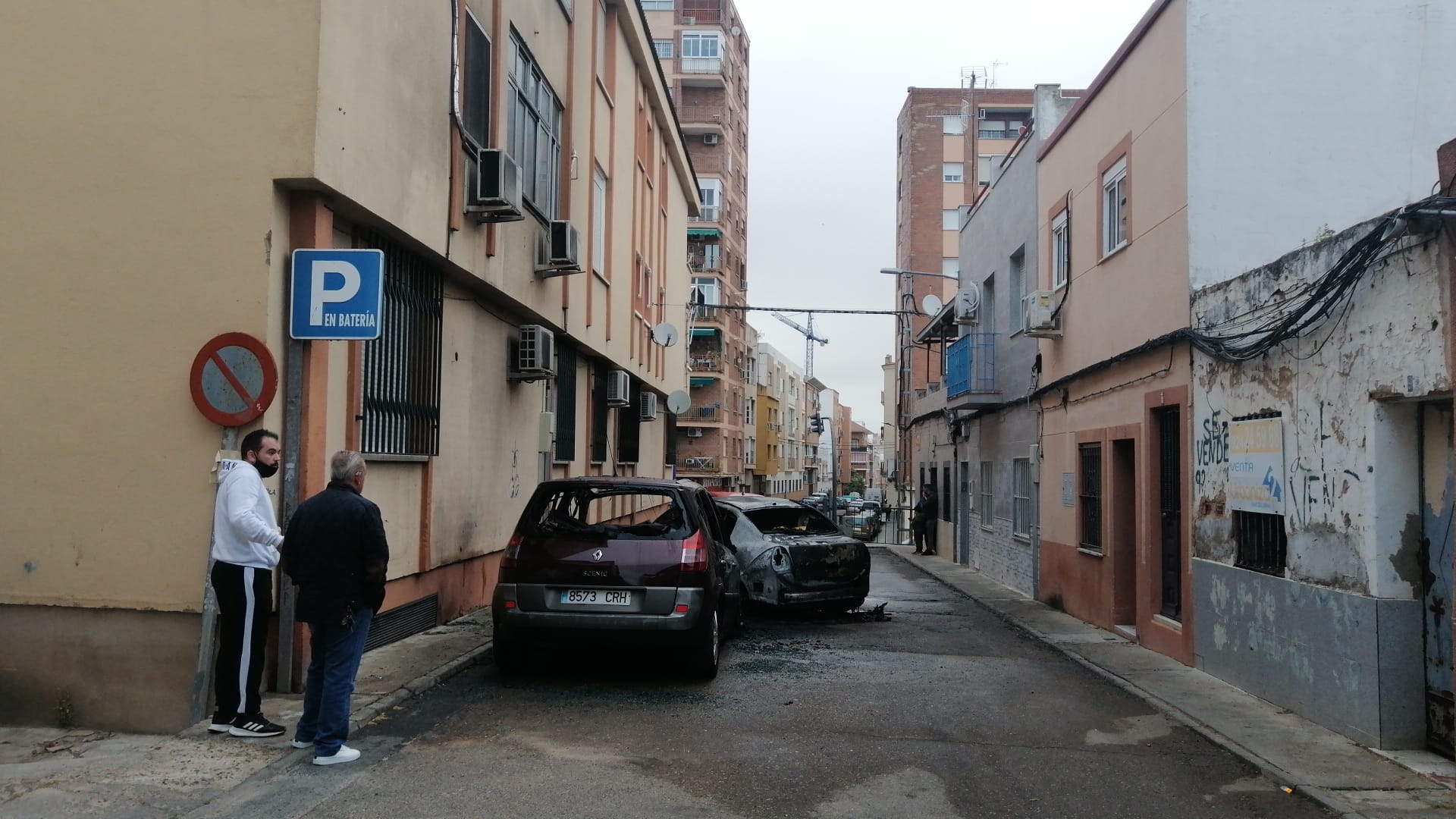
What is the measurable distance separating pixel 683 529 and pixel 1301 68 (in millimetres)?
7371

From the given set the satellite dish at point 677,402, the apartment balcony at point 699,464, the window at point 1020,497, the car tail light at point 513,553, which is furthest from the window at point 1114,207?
the apartment balcony at point 699,464

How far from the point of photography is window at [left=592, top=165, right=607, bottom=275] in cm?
1697

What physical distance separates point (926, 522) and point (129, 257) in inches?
885

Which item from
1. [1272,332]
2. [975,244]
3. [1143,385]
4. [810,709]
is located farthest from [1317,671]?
[975,244]

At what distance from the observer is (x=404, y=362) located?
31.5ft

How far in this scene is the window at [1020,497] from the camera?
684 inches

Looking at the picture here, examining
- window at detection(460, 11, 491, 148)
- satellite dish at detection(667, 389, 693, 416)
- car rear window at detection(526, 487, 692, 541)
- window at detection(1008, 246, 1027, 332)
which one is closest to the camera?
car rear window at detection(526, 487, 692, 541)

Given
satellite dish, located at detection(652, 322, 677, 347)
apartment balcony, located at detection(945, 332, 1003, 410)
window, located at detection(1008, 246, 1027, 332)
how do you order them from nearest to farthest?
window, located at detection(1008, 246, 1027, 332) → apartment balcony, located at detection(945, 332, 1003, 410) → satellite dish, located at detection(652, 322, 677, 347)

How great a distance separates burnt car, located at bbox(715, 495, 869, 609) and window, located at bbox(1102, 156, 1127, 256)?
184 inches

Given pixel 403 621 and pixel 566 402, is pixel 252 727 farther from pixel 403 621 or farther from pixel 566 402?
pixel 566 402

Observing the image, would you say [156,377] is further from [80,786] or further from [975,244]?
[975,244]

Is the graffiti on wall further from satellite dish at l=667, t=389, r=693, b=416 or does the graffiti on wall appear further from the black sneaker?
satellite dish at l=667, t=389, r=693, b=416

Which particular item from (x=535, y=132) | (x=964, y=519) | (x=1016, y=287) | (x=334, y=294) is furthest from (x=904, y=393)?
(x=334, y=294)

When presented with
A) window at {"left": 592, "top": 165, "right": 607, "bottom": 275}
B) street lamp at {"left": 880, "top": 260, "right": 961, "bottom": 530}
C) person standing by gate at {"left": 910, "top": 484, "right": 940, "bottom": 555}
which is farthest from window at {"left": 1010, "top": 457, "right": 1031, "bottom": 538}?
street lamp at {"left": 880, "top": 260, "right": 961, "bottom": 530}
